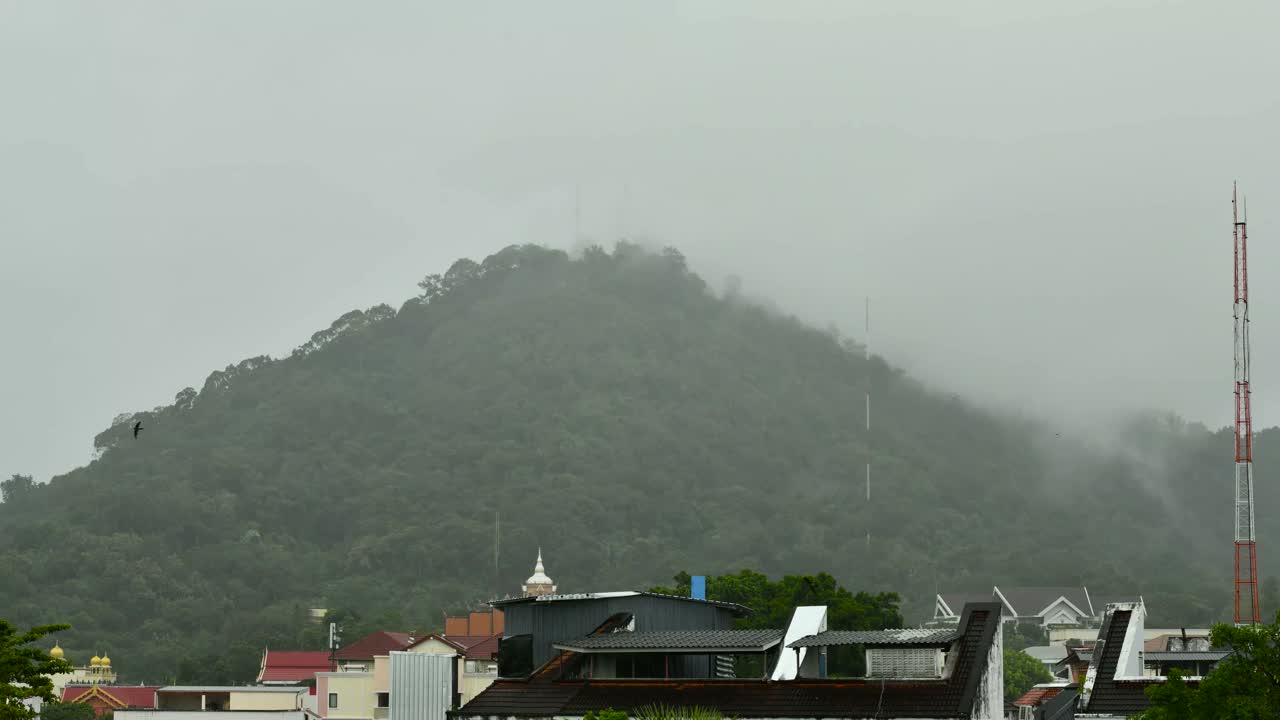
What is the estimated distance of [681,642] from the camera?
5616cm

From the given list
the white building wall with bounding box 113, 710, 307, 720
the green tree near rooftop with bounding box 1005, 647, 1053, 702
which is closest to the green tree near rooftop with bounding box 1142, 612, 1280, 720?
the white building wall with bounding box 113, 710, 307, 720

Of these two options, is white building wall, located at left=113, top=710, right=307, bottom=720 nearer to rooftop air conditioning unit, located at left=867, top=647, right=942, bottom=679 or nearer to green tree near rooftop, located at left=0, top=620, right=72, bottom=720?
rooftop air conditioning unit, located at left=867, top=647, right=942, bottom=679

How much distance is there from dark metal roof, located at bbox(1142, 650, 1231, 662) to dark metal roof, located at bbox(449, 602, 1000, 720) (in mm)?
19579

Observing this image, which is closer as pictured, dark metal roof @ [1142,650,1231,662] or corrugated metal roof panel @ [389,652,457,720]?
corrugated metal roof panel @ [389,652,457,720]

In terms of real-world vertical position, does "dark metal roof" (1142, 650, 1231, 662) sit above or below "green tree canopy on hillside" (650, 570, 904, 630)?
below

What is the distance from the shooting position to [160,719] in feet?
308

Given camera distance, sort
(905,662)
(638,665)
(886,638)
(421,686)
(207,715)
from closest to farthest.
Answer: (905,662) → (886,638) → (638,665) → (421,686) → (207,715)

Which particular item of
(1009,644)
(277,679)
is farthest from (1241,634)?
(1009,644)

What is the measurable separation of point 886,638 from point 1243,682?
17719mm

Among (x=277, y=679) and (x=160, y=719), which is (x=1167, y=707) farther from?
(x=277, y=679)

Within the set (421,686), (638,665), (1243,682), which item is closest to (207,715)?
(421,686)

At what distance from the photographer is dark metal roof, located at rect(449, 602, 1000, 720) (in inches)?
2016

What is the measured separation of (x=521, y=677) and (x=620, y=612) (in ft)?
16.2

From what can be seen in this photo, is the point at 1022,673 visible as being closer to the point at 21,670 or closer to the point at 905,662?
the point at 905,662
